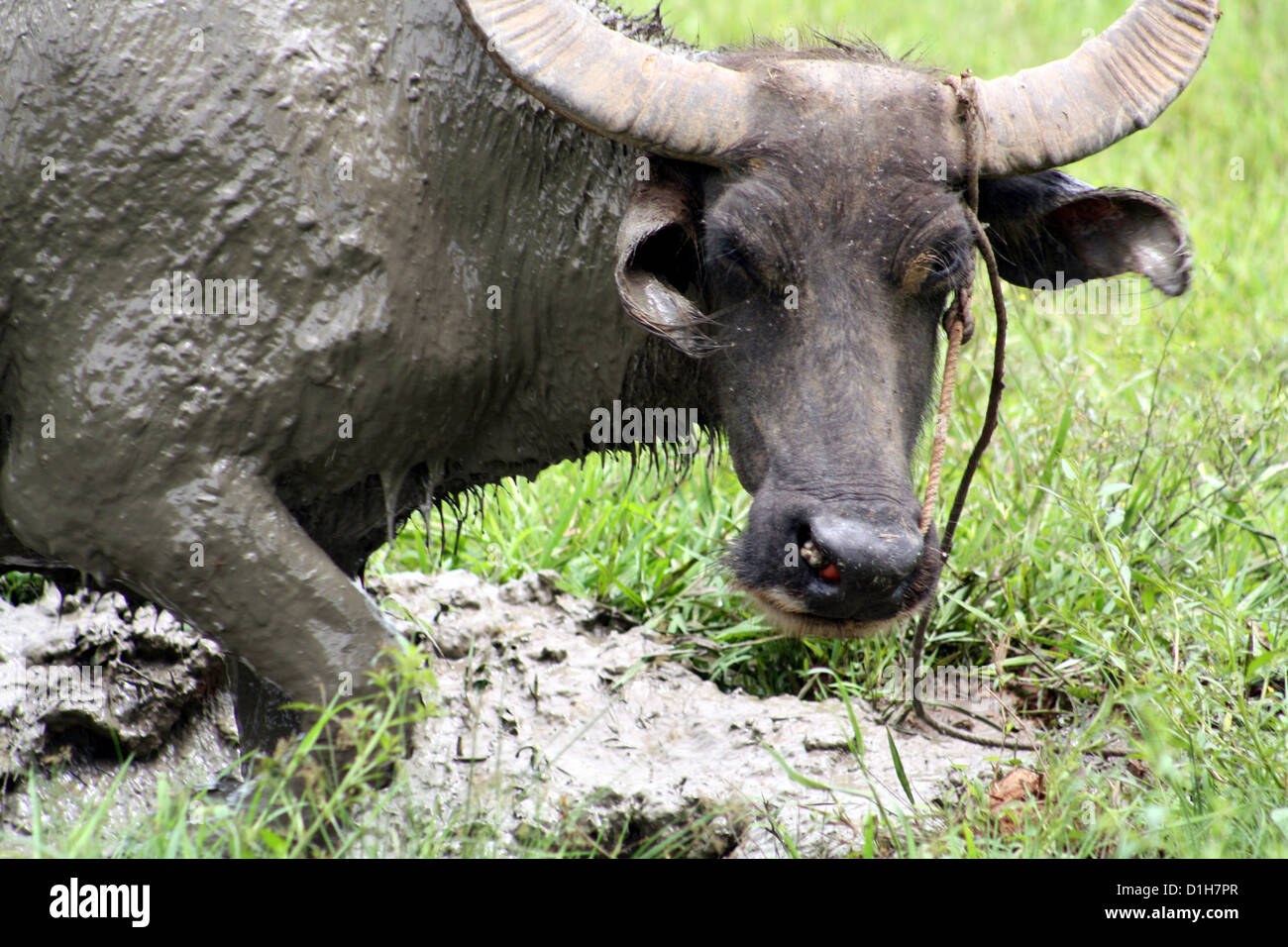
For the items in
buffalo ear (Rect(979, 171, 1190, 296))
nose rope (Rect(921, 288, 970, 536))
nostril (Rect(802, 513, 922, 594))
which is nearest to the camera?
nostril (Rect(802, 513, 922, 594))

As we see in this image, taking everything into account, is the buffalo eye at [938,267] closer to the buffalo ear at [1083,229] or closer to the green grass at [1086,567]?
the buffalo ear at [1083,229]

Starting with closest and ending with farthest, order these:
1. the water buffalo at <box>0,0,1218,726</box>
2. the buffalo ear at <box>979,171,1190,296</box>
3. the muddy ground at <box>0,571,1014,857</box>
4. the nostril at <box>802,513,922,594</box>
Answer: the nostril at <box>802,513,922,594</box>
the water buffalo at <box>0,0,1218,726</box>
the buffalo ear at <box>979,171,1190,296</box>
the muddy ground at <box>0,571,1014,857</box>

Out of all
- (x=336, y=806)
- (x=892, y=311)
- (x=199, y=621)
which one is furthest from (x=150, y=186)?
(x=892, y=311)

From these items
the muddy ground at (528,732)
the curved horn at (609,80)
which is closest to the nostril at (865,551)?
the curved horn at (609,80)

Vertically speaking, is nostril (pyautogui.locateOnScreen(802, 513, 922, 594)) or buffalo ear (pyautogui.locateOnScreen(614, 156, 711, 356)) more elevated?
buffalo ear (pyautogui.locateOnScreen(614, 156, 711, 356))

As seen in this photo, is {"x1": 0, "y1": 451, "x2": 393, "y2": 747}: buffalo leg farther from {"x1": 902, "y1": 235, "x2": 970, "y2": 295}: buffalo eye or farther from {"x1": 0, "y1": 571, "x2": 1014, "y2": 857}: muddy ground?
{"x1": 902, "y1": 235, "x2": 970, "y2": 295}: buffalo eye

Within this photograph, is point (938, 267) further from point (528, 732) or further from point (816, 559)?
point (528, 732)

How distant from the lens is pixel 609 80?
324 centimetres

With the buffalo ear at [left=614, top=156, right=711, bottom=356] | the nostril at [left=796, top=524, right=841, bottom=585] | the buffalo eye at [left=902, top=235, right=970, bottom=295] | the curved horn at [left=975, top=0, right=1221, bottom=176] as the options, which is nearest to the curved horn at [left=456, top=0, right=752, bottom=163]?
the buffalo ear at [left=614, top=156, right=711, bottom=356]

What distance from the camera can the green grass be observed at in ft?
11.9

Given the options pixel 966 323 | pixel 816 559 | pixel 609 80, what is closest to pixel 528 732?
pixel 816 559

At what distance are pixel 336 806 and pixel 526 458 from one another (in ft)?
3.75

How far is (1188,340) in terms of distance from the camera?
223 inches

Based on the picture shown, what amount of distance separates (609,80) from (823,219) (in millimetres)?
580
